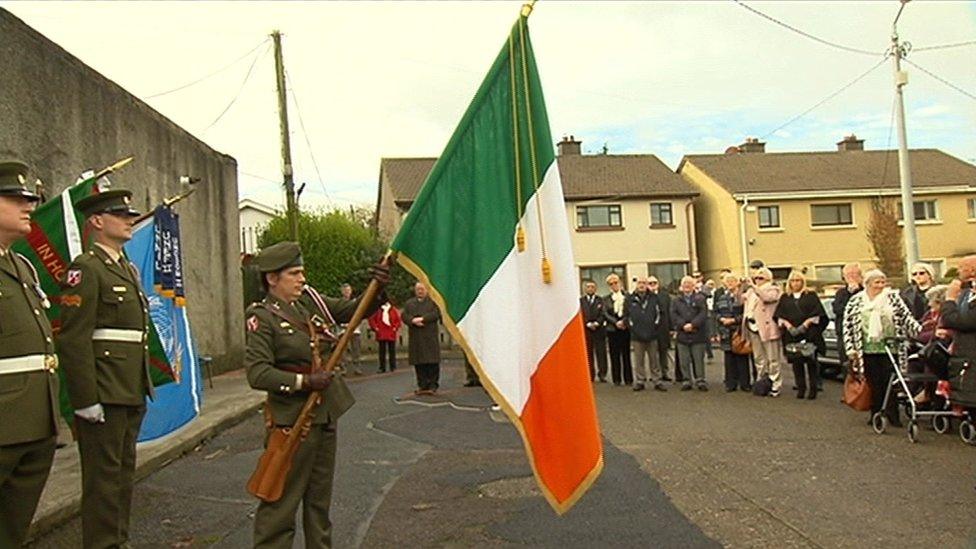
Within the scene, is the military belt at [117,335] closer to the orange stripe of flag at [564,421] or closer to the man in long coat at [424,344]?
the orange stripe of flag at [564,421]

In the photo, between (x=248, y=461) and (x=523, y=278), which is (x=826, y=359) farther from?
(x=523, y=278)

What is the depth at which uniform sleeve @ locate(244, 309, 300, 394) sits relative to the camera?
15.7 ft

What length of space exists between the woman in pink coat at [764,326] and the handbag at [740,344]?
3.8 inches

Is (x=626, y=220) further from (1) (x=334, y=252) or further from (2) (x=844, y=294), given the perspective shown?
(2) (x=844, y=294)

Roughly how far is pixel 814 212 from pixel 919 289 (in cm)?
2922

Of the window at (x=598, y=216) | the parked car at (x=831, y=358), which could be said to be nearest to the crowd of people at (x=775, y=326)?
the parked car at (x=831, y=358)

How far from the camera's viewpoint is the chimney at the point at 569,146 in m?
43.7

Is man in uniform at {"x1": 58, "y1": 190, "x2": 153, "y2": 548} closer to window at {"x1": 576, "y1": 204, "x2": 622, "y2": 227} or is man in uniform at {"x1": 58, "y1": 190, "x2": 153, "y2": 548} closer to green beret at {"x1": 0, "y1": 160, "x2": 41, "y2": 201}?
green beret at {"x1": 0, "y1": 160, "x2": 41, "y2": 201}

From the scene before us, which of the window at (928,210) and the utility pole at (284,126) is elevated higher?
the utility pole at (284,126)

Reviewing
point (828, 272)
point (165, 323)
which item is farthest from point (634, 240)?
point (165, 323)

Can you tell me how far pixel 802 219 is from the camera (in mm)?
39969

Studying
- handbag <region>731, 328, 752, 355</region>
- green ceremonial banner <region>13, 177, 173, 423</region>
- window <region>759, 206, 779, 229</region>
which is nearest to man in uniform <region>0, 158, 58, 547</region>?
green ceremonial banner <region>13, 177, 173, 423</region>

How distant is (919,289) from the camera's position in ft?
40.5

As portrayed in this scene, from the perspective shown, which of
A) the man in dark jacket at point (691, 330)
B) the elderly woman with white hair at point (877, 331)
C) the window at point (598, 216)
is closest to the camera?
the elderly woman with white hair at point (877, 331)
